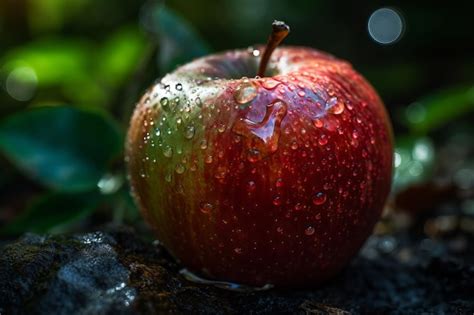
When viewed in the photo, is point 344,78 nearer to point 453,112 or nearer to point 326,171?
point 326,171

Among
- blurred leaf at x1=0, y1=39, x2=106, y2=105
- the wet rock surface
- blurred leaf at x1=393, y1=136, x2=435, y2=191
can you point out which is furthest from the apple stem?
blurred leaf at x1=0, y1=39, x2=106, y2=105

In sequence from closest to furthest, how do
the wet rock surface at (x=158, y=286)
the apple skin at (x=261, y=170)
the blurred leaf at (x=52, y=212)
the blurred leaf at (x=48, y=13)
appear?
the wet rock surface at (x=158, y=286), the apple skin at (x=261, y=170), the blurred leaf at (x=52, y=212), the blurred leaf at (x=48, y=13)

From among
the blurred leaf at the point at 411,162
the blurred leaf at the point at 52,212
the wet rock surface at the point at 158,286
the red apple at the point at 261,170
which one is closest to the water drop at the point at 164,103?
the red apple at the point at 261,170

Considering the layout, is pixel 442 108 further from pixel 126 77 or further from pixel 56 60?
pixel 56 60

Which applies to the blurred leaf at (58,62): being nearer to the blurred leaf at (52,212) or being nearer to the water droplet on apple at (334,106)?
the blurred leaf at (52,212)

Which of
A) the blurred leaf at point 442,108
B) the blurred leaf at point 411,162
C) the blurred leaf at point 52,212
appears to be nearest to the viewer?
the blurred leaf at point 52,212
